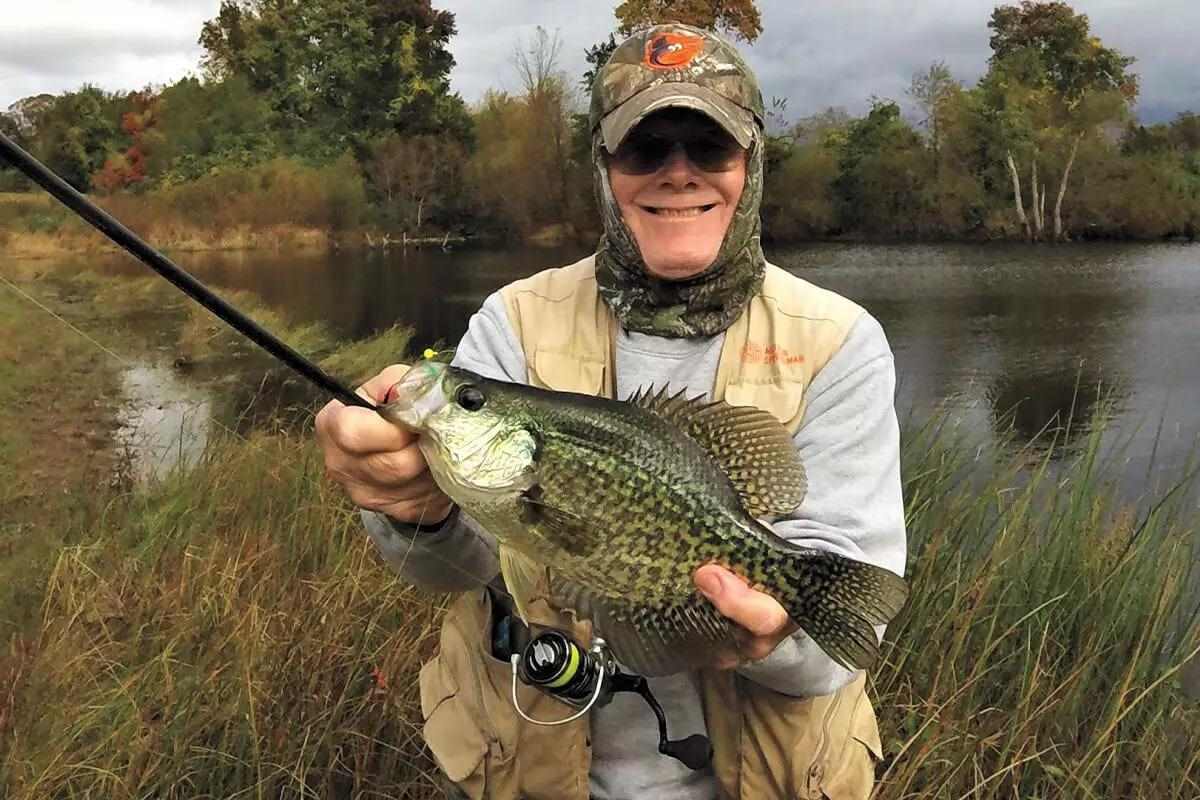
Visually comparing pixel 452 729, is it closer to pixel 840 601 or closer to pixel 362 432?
pixel 362 432

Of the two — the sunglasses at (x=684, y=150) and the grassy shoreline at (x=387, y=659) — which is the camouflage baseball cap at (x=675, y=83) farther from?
the grassy shoreline at (x=387, y=659)

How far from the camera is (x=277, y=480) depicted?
595 cm

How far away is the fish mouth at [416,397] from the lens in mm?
1758

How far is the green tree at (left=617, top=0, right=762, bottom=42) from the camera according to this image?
45562 mm

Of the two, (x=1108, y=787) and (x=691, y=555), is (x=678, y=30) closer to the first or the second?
(x=691, y=555)

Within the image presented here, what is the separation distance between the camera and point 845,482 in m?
2.08

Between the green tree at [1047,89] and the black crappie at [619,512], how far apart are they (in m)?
50.4

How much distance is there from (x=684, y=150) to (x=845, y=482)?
2.82 feet

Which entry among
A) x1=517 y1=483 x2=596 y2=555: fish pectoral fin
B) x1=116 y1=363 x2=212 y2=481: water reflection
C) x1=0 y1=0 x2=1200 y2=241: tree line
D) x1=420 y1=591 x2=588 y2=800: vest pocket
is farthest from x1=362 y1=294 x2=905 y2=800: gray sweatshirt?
x1=0 y1=0 x2=1200 y2=241: tree line

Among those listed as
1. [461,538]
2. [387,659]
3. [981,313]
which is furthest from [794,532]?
[981,313]

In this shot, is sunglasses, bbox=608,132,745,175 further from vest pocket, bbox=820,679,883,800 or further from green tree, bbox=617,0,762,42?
green tree, bbox=617,0,762,42

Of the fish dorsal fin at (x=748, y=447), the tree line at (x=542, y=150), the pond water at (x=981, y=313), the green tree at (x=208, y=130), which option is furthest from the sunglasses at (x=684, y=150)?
the green tree at (x=208, y=130)

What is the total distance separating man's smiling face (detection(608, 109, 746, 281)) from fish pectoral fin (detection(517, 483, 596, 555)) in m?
0.76

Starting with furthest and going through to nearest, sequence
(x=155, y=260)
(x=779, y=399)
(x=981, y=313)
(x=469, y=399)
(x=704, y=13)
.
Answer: (x=704, y=13)
(x=981, y=313)
(x=779, y=399)
(x=469, y=399)
(x=155, y=260)
